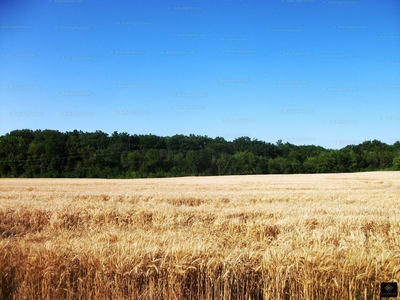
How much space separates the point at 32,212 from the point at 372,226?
10.2 meters

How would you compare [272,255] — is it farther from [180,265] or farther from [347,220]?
[347,220]

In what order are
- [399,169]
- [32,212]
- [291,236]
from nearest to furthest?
[291,236] → [32,212] → [399,169]

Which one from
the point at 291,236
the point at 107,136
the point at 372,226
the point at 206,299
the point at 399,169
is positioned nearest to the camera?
the point at 206,299

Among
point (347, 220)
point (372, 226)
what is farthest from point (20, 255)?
point (372, 226)

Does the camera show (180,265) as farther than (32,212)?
No

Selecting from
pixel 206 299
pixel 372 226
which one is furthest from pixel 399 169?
pixel 206 299

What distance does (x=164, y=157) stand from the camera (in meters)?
60.0

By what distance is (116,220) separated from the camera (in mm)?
10227

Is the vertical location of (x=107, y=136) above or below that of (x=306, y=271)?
above

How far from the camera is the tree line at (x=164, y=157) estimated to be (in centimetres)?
5228

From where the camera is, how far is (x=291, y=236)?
667cm

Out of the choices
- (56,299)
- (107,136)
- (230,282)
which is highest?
(107,136)

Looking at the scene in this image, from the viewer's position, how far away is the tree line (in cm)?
5228

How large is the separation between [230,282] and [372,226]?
6.18 meters
